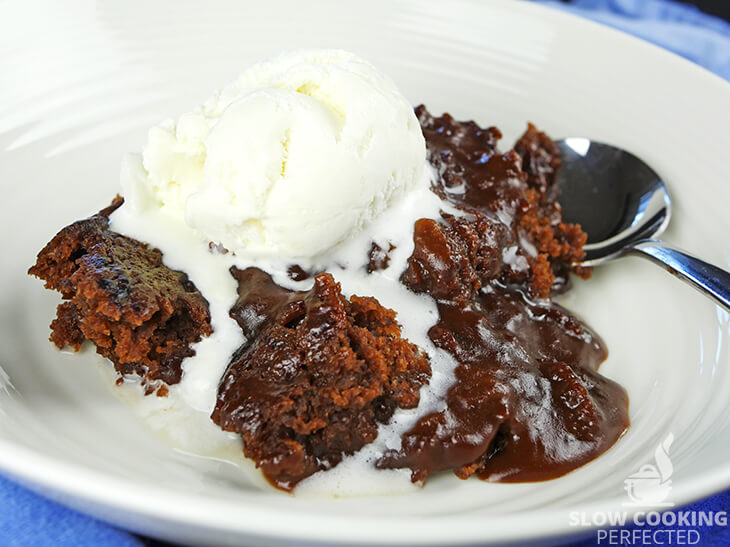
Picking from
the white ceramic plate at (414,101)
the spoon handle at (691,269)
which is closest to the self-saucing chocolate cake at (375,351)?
the white ceramic plate at (414,101)

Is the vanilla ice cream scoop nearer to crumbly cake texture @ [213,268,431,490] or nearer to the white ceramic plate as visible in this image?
crumbly cake texture @ [213,268,431,490]

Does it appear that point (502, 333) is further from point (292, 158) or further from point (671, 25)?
point (671, 25)

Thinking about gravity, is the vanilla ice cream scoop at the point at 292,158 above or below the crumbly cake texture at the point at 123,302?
above

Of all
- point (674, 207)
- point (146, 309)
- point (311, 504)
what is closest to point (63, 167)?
point (146, 309)

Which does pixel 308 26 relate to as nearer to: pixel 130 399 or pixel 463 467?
pixel 130 399

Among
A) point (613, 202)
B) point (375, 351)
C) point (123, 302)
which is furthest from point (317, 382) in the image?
point (613, 202)

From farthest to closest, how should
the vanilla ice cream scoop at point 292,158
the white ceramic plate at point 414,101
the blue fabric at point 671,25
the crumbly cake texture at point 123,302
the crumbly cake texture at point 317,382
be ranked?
the blue fabric at point 671,25 < the vanilla ice cream scoop at point 292,158 < the crumbly cake texture at point 123,302 < the crumbly cake texture at point 317,382 < the white ceramic plate at point 414,101

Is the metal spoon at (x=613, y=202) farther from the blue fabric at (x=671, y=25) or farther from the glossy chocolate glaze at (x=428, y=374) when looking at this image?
the blue fabric at (x=671, y=25)
